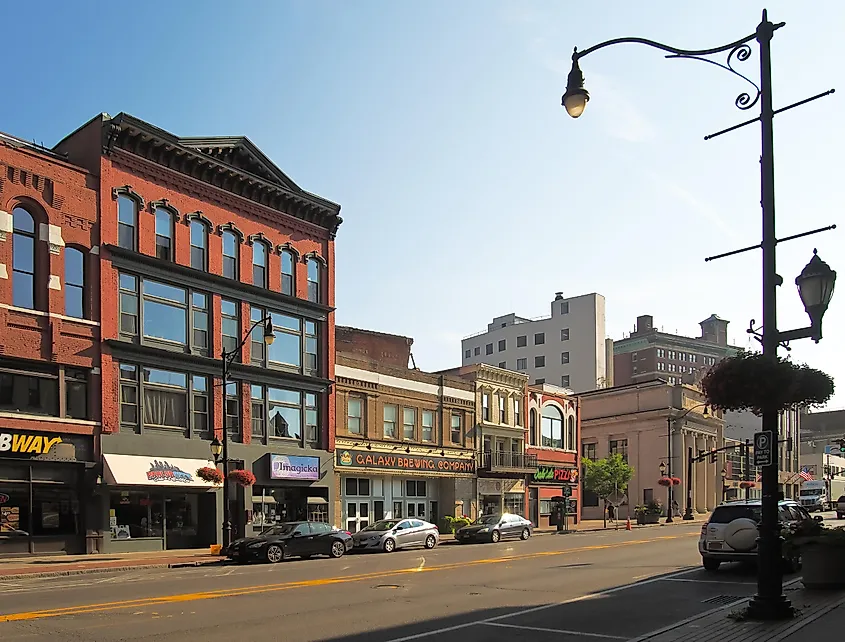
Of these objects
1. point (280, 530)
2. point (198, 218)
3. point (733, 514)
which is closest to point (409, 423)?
point (198, 218)

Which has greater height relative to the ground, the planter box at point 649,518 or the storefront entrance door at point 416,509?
the storefront entrance door at point 416,509

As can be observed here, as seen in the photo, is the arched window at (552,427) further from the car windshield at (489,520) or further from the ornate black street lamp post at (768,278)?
the ornate black street lamp post at (768,278)

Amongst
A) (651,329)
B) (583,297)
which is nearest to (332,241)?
(583,297)

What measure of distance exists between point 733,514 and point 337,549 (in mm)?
14369

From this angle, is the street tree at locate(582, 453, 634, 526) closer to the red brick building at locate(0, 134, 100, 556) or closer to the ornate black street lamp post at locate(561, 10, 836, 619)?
the red brick building at locate(0, 134, 100, 556)

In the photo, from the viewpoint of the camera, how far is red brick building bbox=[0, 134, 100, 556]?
29.5 metres

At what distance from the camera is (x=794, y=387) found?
1203cm

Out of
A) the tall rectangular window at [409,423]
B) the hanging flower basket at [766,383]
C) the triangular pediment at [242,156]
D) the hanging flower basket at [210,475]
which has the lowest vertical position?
the hanging flower basket at [210,475]

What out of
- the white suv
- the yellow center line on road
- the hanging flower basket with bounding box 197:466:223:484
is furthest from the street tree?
the white suv

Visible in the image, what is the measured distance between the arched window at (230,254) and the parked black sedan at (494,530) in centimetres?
1532

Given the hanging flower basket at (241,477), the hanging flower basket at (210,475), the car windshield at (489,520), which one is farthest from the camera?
the car windshield at (489,520)

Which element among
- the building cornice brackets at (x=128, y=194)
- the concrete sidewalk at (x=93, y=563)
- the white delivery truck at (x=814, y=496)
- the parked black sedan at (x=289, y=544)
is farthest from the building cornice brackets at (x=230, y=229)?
the white delivery truck at (x=814, y=496)

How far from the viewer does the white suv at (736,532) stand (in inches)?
776

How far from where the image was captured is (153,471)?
32906mm
